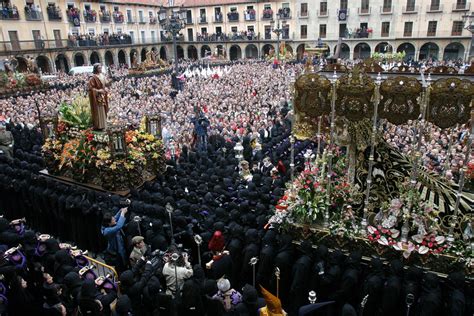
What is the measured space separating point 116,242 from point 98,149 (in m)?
3.51

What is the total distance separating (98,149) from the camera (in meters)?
10.2

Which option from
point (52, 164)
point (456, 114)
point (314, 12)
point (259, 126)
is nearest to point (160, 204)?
point (52, 164)

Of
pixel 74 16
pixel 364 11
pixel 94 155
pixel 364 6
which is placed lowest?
pixel 94 155

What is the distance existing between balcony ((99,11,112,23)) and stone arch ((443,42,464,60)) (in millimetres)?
38108

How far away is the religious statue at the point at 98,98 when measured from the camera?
10180mm

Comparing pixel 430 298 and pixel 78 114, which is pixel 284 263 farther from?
pixel 78 114

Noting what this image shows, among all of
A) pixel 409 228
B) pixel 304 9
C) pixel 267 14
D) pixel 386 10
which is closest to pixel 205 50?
pixel 267 14

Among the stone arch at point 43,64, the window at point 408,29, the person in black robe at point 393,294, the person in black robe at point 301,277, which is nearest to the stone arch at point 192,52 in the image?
the stone arch at point 43,64

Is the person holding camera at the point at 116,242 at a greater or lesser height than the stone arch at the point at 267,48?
lesser

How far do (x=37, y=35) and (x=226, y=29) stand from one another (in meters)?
24.9

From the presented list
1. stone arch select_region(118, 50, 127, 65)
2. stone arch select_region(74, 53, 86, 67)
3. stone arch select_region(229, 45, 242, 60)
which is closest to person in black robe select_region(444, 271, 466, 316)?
stone arch select_region(74, 53, 86, 67)

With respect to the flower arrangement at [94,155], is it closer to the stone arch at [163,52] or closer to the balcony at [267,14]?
the balcony at [267,14]

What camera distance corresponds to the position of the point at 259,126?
15.2 metres

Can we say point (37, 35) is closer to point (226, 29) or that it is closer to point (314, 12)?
point (226, 29)
